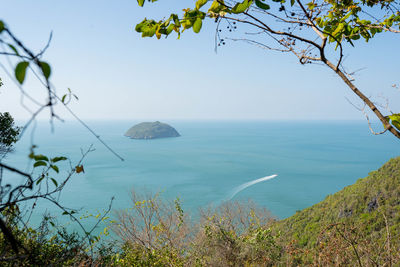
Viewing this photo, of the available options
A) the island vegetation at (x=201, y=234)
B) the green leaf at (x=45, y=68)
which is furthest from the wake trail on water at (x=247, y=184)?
the green leaf at (x=45, y=68)

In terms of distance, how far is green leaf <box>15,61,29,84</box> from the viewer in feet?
1.59

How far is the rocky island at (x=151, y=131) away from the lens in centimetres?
9842

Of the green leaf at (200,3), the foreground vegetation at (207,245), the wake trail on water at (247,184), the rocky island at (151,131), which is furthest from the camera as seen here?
the rocky island at (151,131)

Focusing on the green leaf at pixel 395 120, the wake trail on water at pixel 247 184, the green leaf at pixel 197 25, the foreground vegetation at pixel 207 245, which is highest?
the green leaf at pixel 197 25

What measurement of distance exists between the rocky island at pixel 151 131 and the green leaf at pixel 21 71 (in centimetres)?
9846

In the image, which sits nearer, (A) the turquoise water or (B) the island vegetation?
(B) the island vegetation

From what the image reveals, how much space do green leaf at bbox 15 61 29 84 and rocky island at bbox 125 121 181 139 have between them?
98.5 metres

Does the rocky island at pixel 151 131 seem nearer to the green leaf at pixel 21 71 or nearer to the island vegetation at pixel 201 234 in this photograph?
the island vegetation at pixel 201 234

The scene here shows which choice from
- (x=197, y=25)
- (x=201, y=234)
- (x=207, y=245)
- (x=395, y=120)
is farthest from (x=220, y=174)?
(x=197, y=25)

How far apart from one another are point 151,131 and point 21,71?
101 m

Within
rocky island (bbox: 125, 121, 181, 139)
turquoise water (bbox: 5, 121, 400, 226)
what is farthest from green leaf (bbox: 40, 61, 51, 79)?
rocky island (bbox: 125, 121, 181, 139)

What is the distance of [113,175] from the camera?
46.0m

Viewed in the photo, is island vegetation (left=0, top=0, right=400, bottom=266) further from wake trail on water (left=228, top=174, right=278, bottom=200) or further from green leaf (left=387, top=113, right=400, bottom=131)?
wake trail on water (left=228, top=174, right=278, bottom=200)

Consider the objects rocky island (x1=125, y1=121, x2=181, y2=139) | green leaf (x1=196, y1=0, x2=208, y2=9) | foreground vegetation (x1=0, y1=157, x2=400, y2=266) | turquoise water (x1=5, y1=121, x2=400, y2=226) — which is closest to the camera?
green leaf (x1=196, y1=0, x2=208, y2=9)
